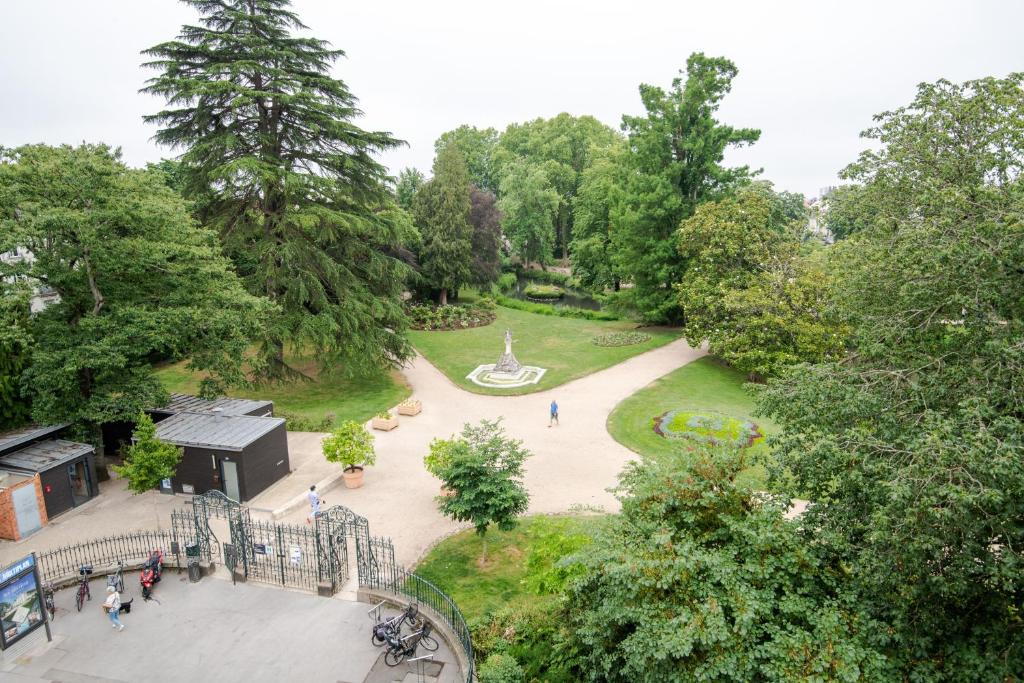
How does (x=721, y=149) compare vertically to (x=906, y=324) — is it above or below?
above

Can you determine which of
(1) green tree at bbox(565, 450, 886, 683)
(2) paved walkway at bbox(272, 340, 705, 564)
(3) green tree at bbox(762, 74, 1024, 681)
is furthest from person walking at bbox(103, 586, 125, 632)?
(3) green tree at bbox(762, 74, 1024, 681)

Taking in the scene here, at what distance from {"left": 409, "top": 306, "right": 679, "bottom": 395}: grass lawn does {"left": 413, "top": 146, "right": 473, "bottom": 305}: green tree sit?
537 centimetres

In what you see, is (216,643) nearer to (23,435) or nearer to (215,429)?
(215,429)

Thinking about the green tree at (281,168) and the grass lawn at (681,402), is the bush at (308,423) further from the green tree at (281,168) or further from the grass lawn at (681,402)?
the grass lawn at (681,402)

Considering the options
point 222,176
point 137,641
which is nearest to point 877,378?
point 137,641

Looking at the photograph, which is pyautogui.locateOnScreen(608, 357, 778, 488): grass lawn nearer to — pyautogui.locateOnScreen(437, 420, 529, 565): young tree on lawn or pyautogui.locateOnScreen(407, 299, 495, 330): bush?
pyautogui.locateOnScreen(437, 420, 529, 565): young tree on lawn

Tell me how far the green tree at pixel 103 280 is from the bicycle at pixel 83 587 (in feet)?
20.1

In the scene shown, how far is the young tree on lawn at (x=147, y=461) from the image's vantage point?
708 inches

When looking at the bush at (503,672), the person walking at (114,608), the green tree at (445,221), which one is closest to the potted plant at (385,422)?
the person walking at (114,608)

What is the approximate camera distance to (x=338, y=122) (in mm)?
27031

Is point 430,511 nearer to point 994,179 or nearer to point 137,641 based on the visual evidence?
point 137,641

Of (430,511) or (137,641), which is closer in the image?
(137,641)

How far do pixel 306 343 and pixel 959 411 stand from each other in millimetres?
23863

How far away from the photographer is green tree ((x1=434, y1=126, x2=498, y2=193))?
3189 inches
